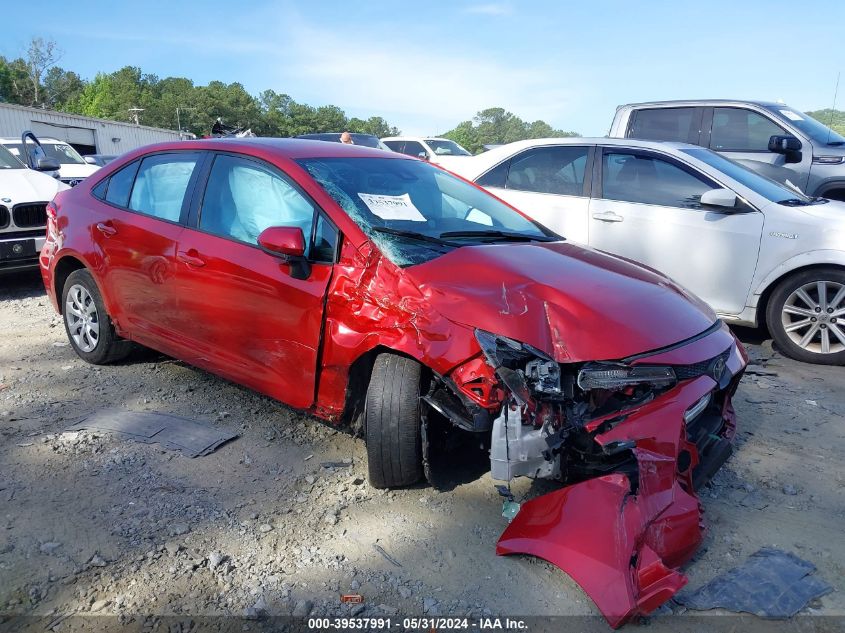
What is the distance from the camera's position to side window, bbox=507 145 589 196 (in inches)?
236

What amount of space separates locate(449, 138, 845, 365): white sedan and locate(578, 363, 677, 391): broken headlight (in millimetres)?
2965

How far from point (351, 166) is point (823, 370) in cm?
379

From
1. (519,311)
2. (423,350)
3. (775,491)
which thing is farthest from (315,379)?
(775,491)

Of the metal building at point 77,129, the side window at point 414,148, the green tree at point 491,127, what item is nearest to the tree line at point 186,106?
the green tree at point 491,127

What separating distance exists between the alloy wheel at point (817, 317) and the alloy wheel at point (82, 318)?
16.7 feet

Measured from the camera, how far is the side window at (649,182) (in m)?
5.46

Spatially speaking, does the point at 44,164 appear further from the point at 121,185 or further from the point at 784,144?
the point at 784,144

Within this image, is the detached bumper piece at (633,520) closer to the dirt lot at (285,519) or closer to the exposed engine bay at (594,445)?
the exposed engine bay at (594,445)

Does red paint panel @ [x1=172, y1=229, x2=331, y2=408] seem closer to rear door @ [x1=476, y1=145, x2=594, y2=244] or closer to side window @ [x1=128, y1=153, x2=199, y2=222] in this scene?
side window @ [x1=128, y1=153, x2=199, y2=222]

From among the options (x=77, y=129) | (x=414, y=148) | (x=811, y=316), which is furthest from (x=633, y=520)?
(x=77, y=129)

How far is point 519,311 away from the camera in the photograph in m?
2.79

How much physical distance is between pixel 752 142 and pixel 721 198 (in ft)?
10.2

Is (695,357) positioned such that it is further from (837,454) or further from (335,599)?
(335,599)

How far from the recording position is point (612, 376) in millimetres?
2678
